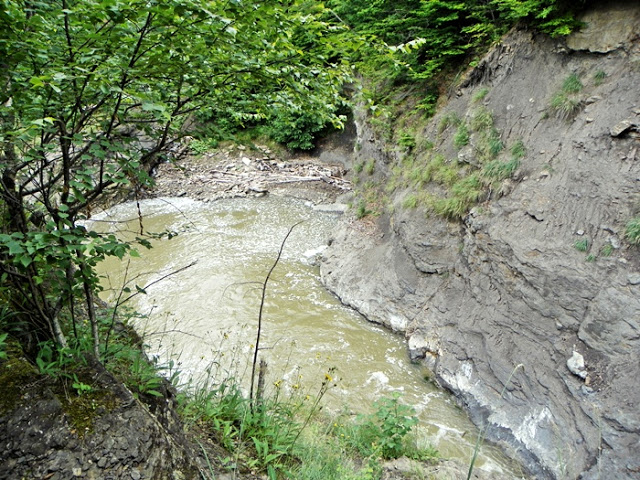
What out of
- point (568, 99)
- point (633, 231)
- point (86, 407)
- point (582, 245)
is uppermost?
point (568, 99)

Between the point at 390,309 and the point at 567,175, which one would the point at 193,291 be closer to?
the point at 390,309

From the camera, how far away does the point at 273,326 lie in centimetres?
720

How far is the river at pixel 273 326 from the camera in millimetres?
5418

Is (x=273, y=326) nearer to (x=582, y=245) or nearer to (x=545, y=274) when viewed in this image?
(x=545, y=274)

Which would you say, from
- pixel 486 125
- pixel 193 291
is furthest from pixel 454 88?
pixel 193 291

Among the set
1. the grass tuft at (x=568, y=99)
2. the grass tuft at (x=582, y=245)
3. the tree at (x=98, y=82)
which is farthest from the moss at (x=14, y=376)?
the grass tuft at (x=568, y=99)

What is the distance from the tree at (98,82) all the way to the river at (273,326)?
0.82 m

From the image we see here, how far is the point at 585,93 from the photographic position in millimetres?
6086

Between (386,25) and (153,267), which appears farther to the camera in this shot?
(153,267)

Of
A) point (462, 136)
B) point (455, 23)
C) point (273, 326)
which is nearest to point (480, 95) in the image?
point (462, 136)

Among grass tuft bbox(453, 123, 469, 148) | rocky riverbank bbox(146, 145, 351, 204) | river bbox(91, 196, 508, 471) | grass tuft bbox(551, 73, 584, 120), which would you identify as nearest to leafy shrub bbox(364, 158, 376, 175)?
river bbox(91, 196, 508, 471)

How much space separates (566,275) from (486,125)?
10.8 ft

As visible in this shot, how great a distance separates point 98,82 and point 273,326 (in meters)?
5.87

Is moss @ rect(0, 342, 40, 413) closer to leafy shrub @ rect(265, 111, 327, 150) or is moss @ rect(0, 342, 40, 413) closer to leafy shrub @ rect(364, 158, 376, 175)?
leafy shrub @ rect(364, 158, 376, 175)
